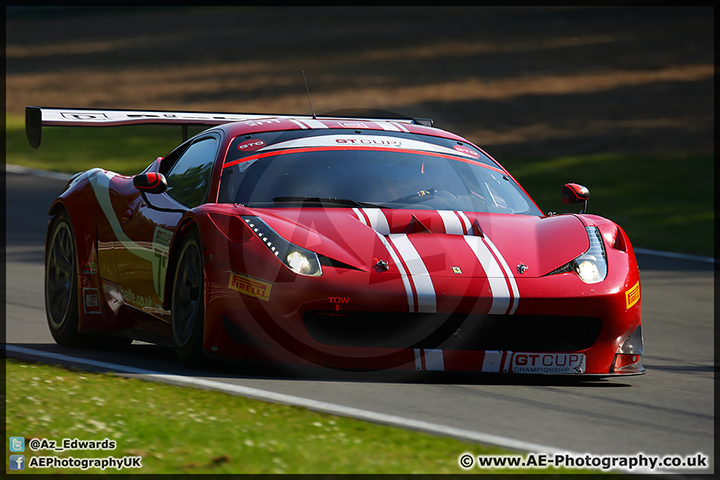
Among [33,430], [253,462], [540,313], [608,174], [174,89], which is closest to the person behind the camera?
[253,462]

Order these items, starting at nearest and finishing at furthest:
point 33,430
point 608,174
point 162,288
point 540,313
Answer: point 33,430, point 540,313, point 162,288, point 608,174

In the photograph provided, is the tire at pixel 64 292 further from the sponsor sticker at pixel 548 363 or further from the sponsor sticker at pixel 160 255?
the sponsor sticker at pixel 548 363

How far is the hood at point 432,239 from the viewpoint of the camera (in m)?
5.52

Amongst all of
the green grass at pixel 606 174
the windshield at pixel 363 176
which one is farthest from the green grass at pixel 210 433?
the green grass at pixel 606 174

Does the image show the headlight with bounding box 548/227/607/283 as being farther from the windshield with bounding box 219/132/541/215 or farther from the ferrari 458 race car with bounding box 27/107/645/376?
the windshield with bounding box 219/132/541/215

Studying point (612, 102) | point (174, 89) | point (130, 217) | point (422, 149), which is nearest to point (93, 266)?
point (130, 217)

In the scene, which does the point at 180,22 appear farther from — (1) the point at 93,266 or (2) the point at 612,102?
(1) the point at 93,266

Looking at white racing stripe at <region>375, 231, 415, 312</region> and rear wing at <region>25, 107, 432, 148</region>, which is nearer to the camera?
white racing stripe at <region>375, 231, 415, 312</region>

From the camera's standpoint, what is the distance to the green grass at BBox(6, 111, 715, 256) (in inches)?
618

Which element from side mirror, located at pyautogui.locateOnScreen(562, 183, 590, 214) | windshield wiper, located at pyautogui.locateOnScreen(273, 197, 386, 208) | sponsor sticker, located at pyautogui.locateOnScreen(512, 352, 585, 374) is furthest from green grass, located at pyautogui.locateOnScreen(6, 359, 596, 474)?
side mirror, located at pyautogui.locateOnScreen(562, 183, 590, 214)

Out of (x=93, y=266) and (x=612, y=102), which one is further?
(x=612, y=102)

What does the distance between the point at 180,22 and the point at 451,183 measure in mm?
51332

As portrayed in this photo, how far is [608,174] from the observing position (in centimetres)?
2019

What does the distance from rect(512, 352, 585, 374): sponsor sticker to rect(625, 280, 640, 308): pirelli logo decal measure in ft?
1.13
